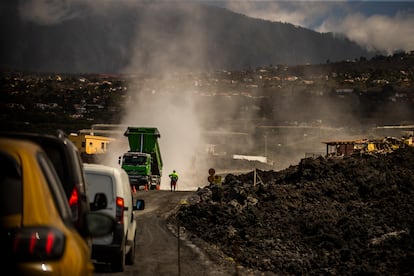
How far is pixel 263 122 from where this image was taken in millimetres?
130375

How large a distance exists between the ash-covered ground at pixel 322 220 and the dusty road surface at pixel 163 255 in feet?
2.35

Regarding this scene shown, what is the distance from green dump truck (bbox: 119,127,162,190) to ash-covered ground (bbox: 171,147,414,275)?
1643 cm

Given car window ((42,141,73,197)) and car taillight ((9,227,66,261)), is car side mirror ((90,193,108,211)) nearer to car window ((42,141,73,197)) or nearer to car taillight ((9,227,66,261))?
car window ((42,141,73,197))

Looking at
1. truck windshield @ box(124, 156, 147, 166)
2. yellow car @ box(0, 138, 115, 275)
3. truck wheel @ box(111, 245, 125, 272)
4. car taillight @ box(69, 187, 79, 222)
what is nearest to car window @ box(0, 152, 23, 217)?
yellow car @ box(0, 138, 115, 275)

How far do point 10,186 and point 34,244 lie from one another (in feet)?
1.44

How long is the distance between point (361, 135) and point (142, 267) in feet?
306

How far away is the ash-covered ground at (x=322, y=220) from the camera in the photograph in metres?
15.9

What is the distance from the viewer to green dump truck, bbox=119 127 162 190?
147 ft

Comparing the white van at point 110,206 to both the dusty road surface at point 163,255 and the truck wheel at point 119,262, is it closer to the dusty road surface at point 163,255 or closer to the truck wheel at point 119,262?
the truck wheel at point 119,262

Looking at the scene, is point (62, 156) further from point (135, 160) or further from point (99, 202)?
point (135, 160)

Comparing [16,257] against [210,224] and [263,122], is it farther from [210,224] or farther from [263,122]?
[263,122]

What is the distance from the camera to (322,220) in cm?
1969

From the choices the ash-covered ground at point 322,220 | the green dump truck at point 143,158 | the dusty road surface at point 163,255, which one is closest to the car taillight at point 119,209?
the dusty road surface at point 163,255

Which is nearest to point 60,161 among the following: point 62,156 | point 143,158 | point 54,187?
point 62,156
